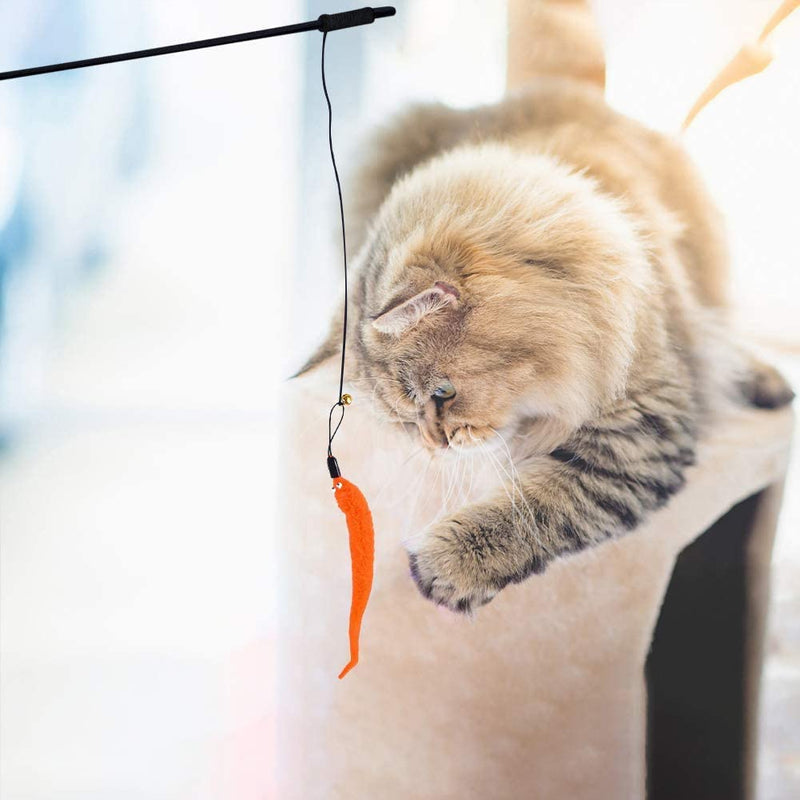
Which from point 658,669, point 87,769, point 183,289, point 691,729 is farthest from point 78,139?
point 691,729

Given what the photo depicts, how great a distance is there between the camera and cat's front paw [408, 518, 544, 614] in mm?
1128

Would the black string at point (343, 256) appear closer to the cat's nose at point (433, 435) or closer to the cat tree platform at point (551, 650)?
the cat tree platform at point (551, 650)

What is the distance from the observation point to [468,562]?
3.72ft

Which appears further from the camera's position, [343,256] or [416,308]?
[343,256]

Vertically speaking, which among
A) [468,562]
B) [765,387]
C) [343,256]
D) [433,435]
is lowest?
[468,562]

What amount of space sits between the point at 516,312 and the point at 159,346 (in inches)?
28.4

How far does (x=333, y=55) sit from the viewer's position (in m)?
1.27

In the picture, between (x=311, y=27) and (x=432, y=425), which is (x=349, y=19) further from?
(x=432, y=425)

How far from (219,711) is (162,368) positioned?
681 millimetres

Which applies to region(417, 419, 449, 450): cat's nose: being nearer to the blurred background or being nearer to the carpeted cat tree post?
the carpeted cat tree post

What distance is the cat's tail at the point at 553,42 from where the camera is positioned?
114 cm

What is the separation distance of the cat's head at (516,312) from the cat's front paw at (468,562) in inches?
5.7

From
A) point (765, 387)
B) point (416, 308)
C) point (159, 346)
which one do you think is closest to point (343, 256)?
point (416, 308)

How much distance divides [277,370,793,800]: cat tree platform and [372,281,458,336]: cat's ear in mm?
218
